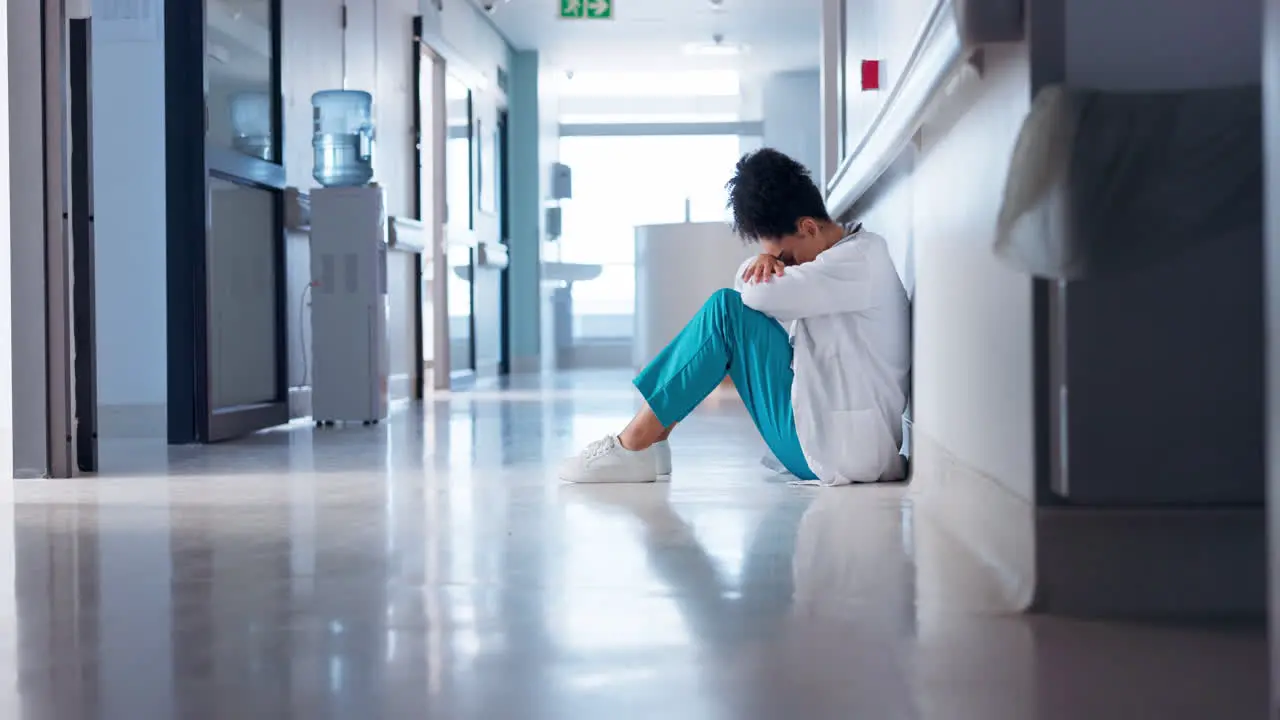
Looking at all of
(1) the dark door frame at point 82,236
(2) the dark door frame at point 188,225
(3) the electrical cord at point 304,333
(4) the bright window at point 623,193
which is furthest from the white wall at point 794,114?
(1) the dark door frame at point 82,236

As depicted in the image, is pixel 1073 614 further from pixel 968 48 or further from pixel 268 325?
pixel 268 325

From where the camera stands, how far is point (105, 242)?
5.19 meters

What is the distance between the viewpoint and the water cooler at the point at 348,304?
561cm

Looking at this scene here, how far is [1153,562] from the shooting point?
1.64 meters

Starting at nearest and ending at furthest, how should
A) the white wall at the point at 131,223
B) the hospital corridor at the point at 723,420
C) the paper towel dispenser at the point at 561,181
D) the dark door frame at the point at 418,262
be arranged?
the hospital corridor at the point at 723,420
the white wall at the point at 131,223
the dark door frame at the point at 418,262
the paper towel dispenser at the point at 561,181

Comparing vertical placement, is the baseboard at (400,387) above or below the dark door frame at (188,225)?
below

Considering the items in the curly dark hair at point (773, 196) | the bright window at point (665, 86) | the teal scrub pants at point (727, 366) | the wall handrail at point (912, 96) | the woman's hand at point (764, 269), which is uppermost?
the bright window at point (665, 86)

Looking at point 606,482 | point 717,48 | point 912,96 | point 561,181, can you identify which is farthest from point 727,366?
point 561,181

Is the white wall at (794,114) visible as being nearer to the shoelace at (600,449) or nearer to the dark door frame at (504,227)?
the dark door frame at (504,227)

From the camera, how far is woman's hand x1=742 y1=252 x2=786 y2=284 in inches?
123

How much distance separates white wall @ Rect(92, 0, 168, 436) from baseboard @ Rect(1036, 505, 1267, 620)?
4.21 meters

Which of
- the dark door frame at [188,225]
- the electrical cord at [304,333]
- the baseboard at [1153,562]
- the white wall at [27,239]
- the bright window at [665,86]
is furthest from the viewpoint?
the bright window at [665,86]

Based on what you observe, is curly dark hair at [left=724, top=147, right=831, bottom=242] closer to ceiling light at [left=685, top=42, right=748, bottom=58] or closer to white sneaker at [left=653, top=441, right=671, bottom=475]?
white sneaker at [left=653, top=441, right=671, bottom=475]

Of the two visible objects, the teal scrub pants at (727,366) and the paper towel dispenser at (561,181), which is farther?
the paper towel dispenser at (561,181)
